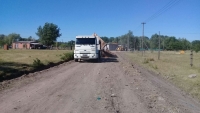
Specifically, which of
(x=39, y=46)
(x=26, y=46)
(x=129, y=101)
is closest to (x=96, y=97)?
(x=129, y=101)

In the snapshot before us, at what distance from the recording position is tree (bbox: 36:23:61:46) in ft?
343

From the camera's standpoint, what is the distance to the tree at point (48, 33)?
105 metres

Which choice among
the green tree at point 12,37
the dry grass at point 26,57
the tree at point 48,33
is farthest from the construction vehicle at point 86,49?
the green tree at point 12,37

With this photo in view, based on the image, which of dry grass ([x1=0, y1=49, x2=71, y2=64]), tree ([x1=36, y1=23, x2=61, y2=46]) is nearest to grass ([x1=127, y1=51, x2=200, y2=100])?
dry grass ([x1=0, y1=49, x2=71, y2=64])

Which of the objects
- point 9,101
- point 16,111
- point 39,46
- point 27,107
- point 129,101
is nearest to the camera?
point 16,111

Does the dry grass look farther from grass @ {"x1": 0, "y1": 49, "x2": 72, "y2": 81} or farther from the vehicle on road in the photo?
the vehicle on road

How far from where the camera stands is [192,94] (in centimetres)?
978

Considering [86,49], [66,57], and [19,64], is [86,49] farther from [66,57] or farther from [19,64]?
[19,64]

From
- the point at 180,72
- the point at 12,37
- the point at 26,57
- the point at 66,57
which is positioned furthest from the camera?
the point at 12,37

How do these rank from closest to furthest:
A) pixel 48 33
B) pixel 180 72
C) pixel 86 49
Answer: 1. pixel 180 72
2. pixel 86 49
3. pixel 48 33

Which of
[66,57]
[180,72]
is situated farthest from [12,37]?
[180,72]

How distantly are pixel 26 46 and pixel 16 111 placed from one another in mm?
103156

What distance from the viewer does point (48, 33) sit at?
104 meters

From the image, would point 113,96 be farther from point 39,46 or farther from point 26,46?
point 26,46
